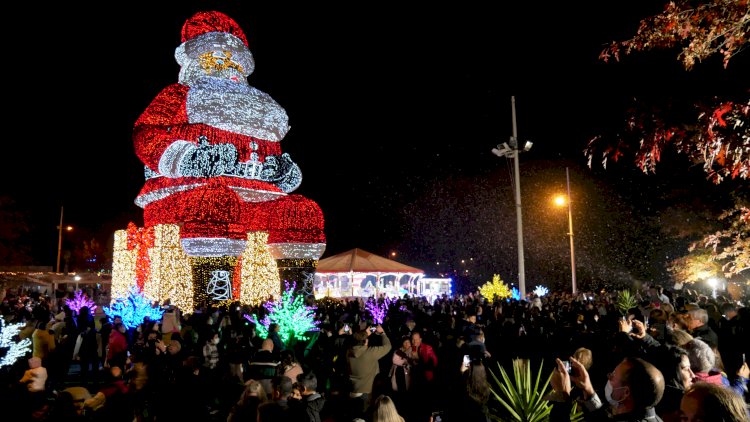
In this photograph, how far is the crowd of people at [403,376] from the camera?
10.5 ft

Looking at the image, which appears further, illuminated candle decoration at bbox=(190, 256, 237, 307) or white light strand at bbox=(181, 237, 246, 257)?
illuminated candle decoration at bbox=(190, 256, 237, 307)

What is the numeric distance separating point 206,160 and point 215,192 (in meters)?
1.49

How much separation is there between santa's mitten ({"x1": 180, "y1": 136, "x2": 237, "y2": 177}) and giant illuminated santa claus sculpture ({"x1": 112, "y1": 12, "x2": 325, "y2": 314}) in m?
0.04

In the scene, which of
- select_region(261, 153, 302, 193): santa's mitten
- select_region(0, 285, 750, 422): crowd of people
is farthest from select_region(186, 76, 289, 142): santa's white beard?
select_region(0, 285, 750, 422): crowd of people

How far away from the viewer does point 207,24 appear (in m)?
22.6

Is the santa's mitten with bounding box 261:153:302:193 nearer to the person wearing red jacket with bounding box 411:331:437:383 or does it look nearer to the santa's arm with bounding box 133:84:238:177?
the santa's arm with bounding box 133:84:238:177

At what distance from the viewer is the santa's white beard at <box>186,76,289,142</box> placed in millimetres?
20891

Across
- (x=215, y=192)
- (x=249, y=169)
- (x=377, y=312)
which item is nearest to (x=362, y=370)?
(x=377, y=312)

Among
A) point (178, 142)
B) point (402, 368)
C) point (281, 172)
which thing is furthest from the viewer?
point (281, 172)

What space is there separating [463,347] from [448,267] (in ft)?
186

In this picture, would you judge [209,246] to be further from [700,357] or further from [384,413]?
[700,357]

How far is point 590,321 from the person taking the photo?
38.7 feet

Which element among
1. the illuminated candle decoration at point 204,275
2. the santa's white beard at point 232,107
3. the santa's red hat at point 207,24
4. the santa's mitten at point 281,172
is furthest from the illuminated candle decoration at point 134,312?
the santa's red hat at point 207,24

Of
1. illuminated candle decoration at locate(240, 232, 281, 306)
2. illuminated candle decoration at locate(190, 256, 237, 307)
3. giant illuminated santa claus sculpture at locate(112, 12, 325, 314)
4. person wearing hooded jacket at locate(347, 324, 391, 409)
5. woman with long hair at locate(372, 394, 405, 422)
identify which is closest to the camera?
woman with long hair at locate(372, 394, 405, 422)
